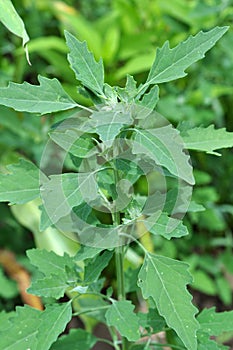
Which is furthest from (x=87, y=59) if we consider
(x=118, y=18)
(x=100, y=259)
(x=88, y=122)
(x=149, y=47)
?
(x=118, y=18)

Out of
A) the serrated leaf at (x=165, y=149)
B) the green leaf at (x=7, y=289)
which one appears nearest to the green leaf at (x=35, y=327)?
the serrated leaf at (x=165, y=149)

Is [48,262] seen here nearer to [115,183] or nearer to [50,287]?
[50,287]

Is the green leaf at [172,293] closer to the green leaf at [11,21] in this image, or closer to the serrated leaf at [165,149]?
the serrated leaf at [165,149]

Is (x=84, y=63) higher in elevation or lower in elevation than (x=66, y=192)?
higher

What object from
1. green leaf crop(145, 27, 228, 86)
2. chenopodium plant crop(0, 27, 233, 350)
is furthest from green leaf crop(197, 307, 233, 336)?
green leaf crop(145, 27, 228, 86)

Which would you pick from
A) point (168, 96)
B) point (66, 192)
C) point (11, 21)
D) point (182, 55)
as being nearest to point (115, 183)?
point (66, 192)

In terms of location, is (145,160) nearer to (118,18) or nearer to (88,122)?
(88,122)
